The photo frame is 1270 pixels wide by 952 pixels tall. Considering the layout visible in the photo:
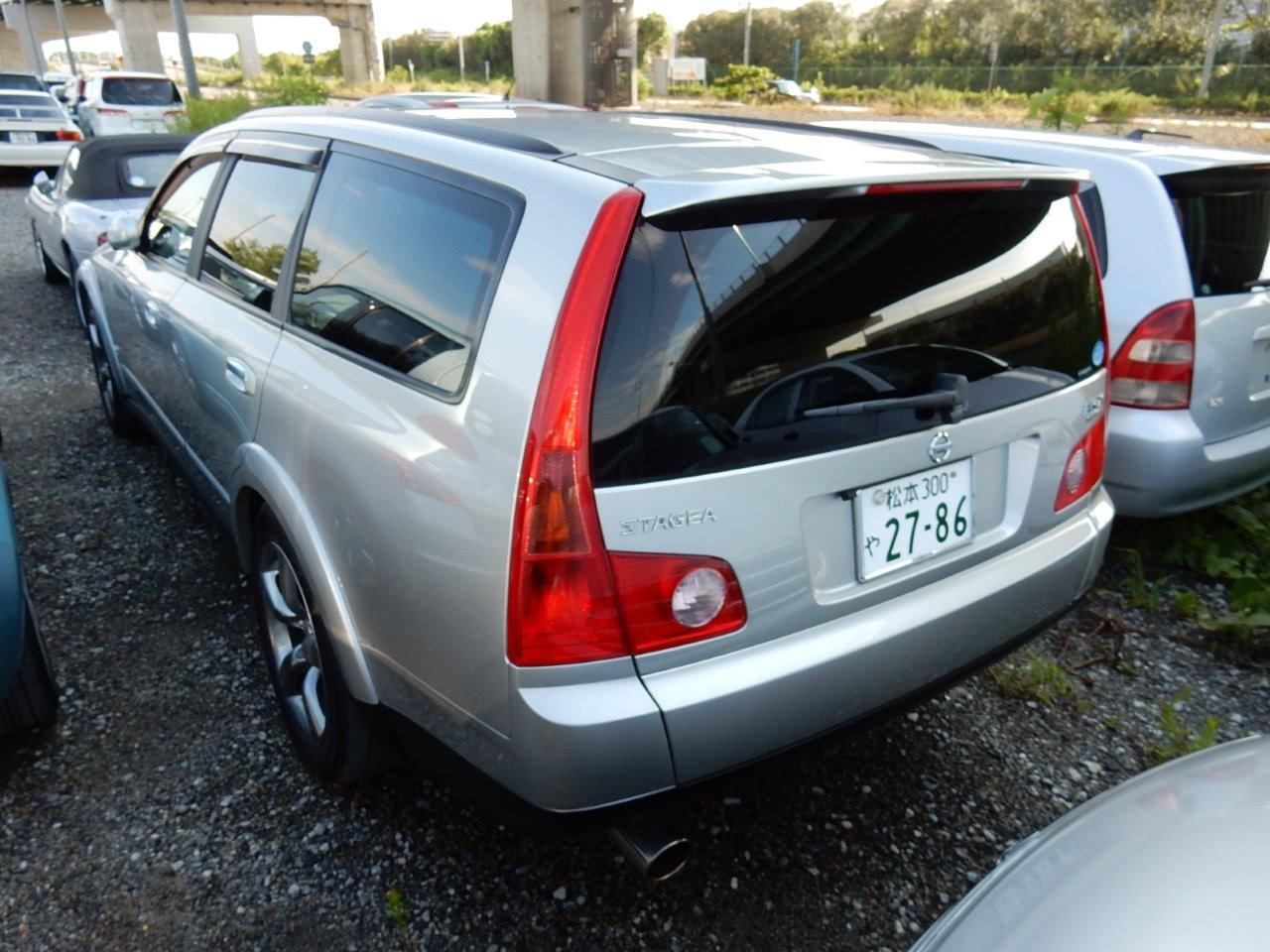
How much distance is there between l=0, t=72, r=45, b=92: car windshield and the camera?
17906 millimetres

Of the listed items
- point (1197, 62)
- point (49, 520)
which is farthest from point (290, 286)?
point (1197, 62)

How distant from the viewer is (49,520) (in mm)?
3945

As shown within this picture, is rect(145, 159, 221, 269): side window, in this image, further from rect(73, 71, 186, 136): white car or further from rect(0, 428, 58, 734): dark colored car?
rect(73, 71, 186, 136): white car

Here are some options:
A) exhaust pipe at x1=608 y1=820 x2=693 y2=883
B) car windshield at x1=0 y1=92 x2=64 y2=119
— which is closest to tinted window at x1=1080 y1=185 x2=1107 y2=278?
exhaust pipe at x1=608 y1=820 x2=693 y2=883

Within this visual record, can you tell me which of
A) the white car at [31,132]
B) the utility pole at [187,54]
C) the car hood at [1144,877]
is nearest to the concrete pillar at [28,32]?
the utility pole at [187,54]

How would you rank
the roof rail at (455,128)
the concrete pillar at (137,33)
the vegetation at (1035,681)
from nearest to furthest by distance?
the roof rail at (455,128), the vegetation at (1035,681), the concrete pillar at (137,33)

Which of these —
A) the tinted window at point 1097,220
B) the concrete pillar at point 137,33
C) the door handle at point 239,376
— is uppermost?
the concrete pillar at point 137,33

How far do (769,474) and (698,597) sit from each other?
0.25m

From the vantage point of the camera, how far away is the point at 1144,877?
1.36m

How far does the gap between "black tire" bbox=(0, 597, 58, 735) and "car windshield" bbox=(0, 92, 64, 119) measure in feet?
53.0

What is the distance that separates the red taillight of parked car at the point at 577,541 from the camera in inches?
62.4

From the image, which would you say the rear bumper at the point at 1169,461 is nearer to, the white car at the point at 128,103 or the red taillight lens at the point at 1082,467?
the red taillight lens at the point at 1082,467

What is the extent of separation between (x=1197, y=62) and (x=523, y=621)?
46.4 meters

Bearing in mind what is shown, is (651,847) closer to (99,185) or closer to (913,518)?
(913,518)
